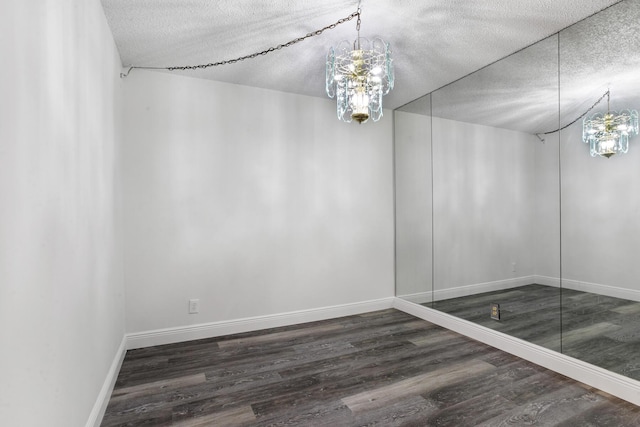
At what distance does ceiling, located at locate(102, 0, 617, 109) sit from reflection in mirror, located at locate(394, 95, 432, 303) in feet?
2.55

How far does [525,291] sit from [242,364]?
94.3 inches

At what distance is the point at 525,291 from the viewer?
8.96ft

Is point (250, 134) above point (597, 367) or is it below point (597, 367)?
above

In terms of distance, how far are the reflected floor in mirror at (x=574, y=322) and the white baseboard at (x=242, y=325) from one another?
136 cm

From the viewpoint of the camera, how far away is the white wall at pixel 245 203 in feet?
9.67

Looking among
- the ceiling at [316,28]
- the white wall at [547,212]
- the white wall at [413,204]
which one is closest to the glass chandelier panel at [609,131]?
the white wall at [547,212]

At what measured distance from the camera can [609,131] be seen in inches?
84.3

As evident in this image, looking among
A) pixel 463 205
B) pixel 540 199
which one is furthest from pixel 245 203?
pixel 540 199

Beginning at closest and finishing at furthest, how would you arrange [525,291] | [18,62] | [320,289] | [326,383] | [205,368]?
[18,62] → [326,383] → [205,368] → [525,291] → [320,289]

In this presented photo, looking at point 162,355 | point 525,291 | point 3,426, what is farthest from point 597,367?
point 162,355

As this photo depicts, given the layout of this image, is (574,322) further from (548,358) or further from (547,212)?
(547,212)

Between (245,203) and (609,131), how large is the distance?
2915 mm

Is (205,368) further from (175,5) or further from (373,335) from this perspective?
(175,5)

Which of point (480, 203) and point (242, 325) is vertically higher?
point (480, 203)
